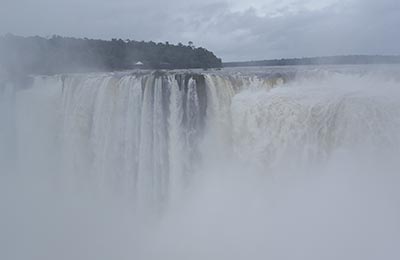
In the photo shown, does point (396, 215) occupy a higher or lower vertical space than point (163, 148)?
lower

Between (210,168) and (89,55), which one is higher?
(89,55)

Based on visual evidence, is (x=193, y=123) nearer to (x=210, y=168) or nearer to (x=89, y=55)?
(x=210, y=168)

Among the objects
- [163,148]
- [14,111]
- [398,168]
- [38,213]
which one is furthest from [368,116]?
[14,111]

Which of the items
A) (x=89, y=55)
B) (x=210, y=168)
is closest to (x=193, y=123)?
(x=210, y=168)

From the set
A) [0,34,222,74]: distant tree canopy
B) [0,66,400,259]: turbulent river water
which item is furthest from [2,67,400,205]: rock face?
[0,34,222,74]: distant tree canopy

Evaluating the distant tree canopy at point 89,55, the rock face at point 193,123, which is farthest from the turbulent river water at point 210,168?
the distant tree canopy at point 89,55

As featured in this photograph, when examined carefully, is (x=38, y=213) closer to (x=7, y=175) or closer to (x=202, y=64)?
(x=7, y=175)

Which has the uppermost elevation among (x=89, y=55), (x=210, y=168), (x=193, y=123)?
(x=89, y=55)
